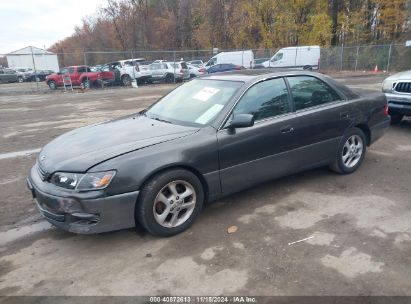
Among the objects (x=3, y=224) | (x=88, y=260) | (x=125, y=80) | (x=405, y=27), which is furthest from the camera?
(x=405, y=27)

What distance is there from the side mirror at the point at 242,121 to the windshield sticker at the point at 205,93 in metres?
0.64

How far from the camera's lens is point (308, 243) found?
11.2ft

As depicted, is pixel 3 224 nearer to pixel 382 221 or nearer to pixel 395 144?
pixel 382 221

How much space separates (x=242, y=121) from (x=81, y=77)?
864 inches

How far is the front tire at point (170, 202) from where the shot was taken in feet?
11.0

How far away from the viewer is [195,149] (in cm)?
361

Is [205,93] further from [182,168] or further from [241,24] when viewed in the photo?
[241,24]

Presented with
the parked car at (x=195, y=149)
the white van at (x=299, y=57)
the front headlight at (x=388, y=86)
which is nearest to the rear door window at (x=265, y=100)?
the parked car at (x=195, y=149)

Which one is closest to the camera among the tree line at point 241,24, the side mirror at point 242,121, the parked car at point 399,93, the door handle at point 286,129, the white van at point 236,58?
the side mirror at point 242,121

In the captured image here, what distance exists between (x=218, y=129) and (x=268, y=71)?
1343 mm

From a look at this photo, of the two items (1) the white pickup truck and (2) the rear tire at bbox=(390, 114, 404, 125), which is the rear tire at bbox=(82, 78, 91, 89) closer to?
(1) the white pickup truck

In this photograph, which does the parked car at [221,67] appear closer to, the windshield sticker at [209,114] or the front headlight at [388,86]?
the front headlight at [388,86]

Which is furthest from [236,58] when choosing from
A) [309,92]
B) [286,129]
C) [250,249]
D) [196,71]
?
[250,249]

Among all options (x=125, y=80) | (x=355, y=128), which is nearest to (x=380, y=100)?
(x=355, y=128)
